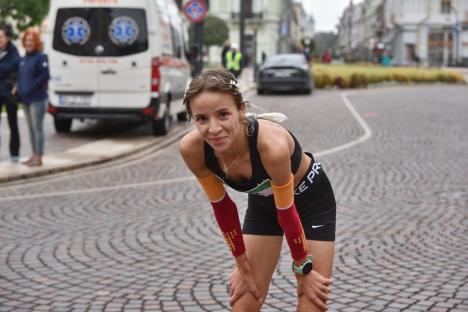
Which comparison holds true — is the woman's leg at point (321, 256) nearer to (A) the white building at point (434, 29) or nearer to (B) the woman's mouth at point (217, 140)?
(B) the woman's mouth at point (217, 140)

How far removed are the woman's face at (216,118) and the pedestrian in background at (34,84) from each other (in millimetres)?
8194

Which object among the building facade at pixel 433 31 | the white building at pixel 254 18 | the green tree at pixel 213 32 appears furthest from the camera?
the white building at pixel 254 18

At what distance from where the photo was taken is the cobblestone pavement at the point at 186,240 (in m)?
4.89

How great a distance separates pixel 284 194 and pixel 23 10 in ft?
146

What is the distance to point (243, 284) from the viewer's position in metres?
3.27

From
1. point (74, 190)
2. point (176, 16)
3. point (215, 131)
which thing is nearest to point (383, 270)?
point (215, 131)

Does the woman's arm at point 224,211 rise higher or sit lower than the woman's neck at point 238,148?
lower

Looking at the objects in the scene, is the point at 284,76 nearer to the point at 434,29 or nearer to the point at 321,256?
the point at 321,256

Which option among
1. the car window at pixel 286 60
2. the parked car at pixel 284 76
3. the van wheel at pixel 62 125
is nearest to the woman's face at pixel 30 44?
the van wheel at pixel 62 125

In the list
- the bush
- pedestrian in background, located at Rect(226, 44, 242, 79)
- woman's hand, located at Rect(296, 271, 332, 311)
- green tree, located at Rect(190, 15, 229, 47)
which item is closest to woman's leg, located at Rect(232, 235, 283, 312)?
woman's hand, located at Rect(296, 271, 332, 311)

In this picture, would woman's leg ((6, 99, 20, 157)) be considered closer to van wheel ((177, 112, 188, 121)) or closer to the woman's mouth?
van wheel ((177, 112, 188, 121))

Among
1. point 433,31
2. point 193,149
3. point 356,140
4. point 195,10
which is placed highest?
point 195,10

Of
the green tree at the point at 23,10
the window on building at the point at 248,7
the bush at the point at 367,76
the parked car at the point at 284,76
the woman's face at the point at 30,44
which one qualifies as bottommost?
the bush at the point at 367,76

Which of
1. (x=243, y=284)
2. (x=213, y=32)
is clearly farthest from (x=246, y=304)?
(x=213, y=32)
